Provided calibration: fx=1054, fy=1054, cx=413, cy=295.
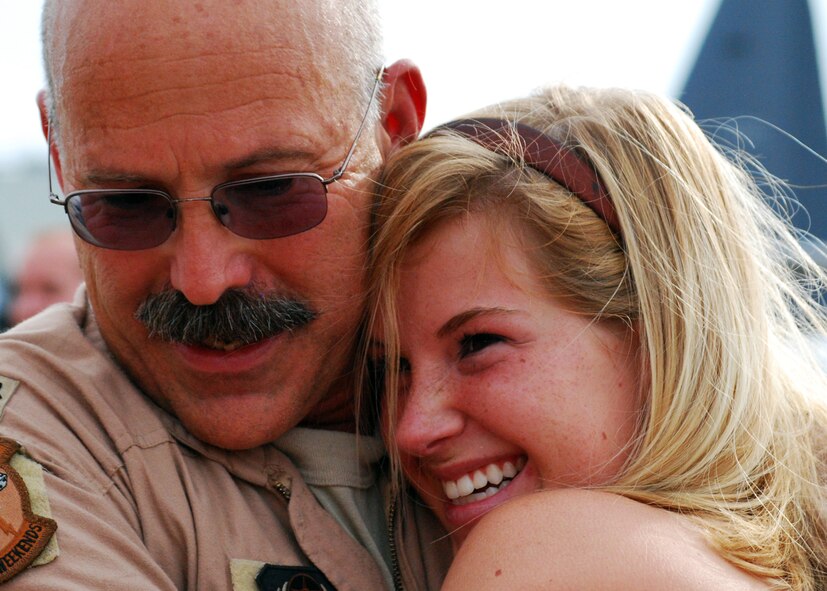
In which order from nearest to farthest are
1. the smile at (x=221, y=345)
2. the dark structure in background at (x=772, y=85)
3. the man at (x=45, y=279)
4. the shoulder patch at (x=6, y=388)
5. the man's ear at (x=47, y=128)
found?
the shoulder patch at (x=6, y=388) < the smile at (x=221, y=345) < the man's ear at (x=47, y=128) < the dark structure in background at (x=772, y=85) < the man at (x=45, y=279)

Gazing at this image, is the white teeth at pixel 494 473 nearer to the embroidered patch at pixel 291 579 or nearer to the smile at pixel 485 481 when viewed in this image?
the smile at pixel 485 481

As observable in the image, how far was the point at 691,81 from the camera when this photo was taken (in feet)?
14.6

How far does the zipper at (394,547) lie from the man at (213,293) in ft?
0.04

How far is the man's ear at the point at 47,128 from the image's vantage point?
2.62 metres

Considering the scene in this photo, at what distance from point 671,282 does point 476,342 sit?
0.46 meters

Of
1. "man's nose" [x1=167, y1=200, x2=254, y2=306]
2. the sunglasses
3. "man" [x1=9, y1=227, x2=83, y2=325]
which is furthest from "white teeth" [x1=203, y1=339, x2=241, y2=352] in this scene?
"man" [x1=9, y1=227, x2=83, y2=325]

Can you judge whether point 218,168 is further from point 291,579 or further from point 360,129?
point 291,579

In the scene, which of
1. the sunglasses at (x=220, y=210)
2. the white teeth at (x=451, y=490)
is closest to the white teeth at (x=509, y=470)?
the white teeth at (x=451, y=490)

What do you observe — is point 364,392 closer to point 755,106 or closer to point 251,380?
point 251,380

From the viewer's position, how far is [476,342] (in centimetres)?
237

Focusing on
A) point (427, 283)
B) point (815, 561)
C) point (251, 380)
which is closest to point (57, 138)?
point (251, 380)

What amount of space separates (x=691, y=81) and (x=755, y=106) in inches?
11.2

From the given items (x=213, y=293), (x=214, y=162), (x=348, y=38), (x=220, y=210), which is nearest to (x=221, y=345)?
(x=213, y=293)

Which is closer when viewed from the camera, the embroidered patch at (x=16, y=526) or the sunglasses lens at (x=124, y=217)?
the embroidered patch at (x=16, y=526)
